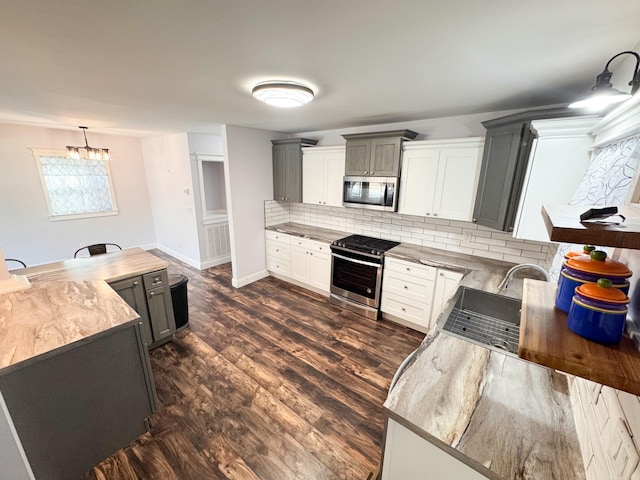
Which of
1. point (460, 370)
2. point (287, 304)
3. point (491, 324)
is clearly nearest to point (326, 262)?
point (287, 304)

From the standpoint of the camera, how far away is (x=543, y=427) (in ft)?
3.25

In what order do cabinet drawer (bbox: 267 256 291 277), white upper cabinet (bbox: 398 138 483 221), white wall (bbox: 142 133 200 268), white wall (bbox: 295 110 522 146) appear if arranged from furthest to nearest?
white wall (bbox: 142 133 200 268) → cabinet drawer (bbox: 267 256 291 277) → white wall (bbox: 295 110 522 146) → white upper cabinet (bbox: 398 138 483 221)

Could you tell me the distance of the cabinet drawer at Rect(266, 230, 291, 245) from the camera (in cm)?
409

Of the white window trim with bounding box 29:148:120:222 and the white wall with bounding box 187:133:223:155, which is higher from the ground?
the white wall with bounding box 187:133:223:155

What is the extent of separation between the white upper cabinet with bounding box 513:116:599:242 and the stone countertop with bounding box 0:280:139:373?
2.95m

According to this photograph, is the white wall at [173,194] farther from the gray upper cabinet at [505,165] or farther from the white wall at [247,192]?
the gray upper cabinet at [505,165]

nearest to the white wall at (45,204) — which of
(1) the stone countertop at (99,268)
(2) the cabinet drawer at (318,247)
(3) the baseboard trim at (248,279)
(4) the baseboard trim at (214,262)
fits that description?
(4) the baseboard trim at (214,262)

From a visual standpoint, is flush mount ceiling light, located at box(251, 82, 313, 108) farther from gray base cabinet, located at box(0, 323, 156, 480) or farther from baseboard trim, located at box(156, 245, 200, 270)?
baseboard trim, located at box(156, 245, 200, 270)

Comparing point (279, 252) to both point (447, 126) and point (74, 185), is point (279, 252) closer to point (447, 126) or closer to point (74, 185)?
point (447, 126)

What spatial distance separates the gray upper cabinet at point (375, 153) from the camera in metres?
3.02

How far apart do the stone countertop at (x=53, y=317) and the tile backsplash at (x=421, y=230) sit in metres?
2.71

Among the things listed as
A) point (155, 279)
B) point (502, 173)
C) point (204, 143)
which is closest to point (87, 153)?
point (204, 143)

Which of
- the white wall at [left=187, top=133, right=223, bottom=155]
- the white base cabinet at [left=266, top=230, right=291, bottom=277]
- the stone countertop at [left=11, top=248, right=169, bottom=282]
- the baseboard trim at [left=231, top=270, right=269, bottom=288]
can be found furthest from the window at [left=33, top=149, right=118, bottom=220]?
the white base cabinet at [left=266, top=230, right=291, bottom=277]

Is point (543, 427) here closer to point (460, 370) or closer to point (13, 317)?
point (460, 370)
